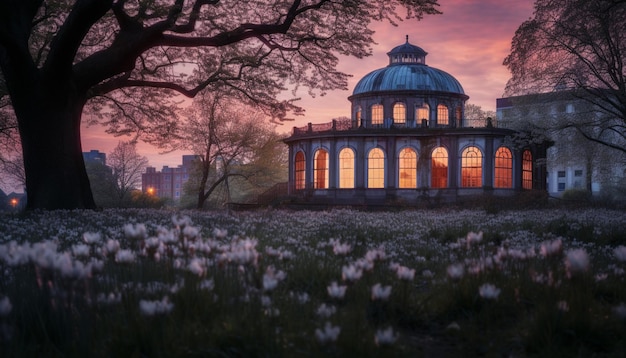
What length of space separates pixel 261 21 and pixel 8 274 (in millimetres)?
19471

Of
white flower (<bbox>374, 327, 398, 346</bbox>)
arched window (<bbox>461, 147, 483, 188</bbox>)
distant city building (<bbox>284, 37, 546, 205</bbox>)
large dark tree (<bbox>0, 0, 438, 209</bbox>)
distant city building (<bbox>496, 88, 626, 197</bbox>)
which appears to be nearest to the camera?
white flower (<bbox>374, 327, 398, 346</bbox>)

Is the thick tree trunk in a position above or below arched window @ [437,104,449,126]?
below

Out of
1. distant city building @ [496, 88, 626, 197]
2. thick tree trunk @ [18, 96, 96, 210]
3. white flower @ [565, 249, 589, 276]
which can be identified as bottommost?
white flower @ [565, 249, 589, 276]

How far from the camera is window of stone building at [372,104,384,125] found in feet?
191

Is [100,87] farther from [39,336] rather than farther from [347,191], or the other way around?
[347,191]

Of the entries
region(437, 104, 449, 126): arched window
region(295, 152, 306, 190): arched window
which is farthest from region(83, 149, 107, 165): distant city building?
region(437, 104, 449, 126): arched window

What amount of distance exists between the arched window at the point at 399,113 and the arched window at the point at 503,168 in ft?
38.5

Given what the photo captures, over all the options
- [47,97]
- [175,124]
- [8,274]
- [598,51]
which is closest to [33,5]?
[47,97]

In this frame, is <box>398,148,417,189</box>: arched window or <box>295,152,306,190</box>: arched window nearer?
<box>398,148,417,189</box>: arched window

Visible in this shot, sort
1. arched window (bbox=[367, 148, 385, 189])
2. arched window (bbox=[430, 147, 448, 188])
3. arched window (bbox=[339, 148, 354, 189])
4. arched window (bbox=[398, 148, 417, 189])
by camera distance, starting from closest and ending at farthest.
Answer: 1. arched window (bbox=[430, 147, 448, 188])
2. arched window (bbox=[398, 148, 417, 189])
3. arched window (bbox=[367, 148, 385, 189])
4. arched window (bbox=[339, 148, 354, 189])

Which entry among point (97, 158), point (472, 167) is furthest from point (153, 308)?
point (97, 158)

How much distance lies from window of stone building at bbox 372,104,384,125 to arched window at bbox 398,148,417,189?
7.52 meters

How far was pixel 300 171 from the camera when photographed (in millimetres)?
56906

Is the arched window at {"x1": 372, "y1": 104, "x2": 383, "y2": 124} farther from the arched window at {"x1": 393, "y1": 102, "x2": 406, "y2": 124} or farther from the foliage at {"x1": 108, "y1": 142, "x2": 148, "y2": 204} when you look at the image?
the foliage at {"x1": 108, "y1": 142, "x2": 148, "y2": 204}
